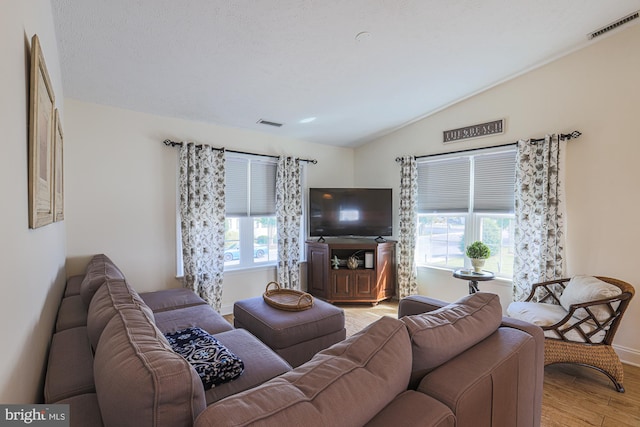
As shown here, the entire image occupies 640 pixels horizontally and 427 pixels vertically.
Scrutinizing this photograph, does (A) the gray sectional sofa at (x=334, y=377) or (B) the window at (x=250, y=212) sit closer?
(A) the gray sectional sofa at (x=334, y=377)

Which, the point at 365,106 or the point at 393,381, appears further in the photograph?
the point at 365,106

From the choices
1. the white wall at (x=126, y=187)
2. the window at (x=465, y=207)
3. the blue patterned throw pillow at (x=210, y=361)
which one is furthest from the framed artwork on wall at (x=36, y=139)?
the window at (x=465, y=207)

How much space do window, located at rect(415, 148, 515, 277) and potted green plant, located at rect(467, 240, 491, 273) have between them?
448 millimetres

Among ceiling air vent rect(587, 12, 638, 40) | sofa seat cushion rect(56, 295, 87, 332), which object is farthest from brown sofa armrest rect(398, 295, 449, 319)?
ceiling air vent rect(587, 12, 638, 40)

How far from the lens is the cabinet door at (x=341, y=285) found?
14.0 ft

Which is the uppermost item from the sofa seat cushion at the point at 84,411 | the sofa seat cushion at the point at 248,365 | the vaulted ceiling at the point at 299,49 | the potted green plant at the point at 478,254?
the vaulted ceiling at the point at 299,49

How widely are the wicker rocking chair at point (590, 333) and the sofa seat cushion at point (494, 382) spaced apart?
1254mm

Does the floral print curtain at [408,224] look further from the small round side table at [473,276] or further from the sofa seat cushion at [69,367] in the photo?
the sofa seat cushion at [69,367]

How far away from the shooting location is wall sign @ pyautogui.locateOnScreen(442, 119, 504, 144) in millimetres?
3506

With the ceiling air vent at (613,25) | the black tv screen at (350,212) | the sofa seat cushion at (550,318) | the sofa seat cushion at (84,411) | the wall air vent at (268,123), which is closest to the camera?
the sofa seat cushion at (84,411)

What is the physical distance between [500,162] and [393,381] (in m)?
3.46

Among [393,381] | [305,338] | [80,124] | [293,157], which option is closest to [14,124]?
[393,381]

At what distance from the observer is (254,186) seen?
13.7ft

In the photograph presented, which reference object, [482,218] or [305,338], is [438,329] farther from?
[482,218]
